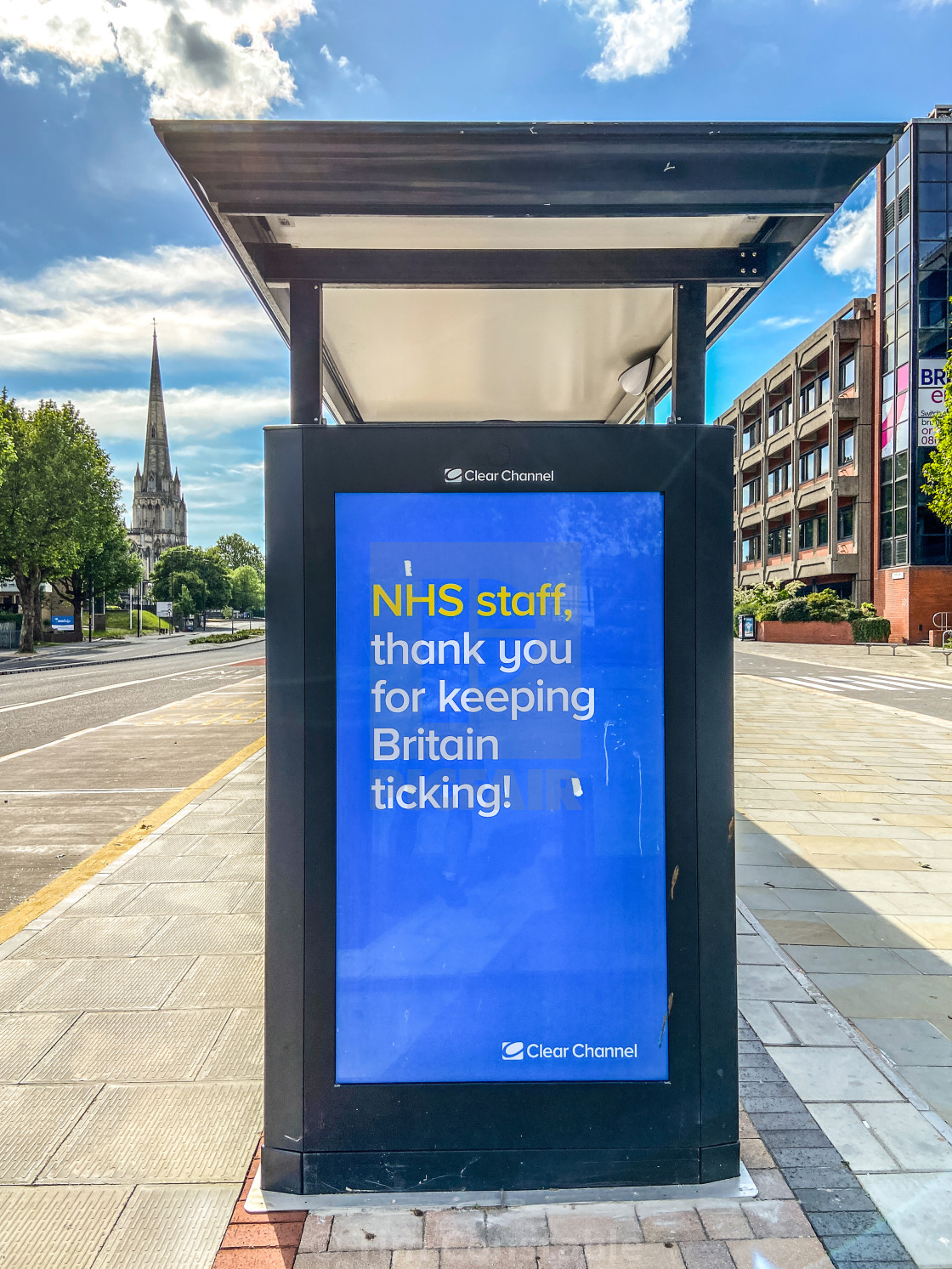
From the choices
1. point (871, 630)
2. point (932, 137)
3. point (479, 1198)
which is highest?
point (932, 137)

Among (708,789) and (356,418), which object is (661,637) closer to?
(708,789)

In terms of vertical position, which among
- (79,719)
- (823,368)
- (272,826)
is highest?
(823,368)

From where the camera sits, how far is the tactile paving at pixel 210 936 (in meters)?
4.12

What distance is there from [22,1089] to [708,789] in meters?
2.81

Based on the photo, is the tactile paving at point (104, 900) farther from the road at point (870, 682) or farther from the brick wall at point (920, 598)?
the brick wall at point (920, 598)

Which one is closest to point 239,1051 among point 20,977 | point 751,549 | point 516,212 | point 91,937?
point 20,977

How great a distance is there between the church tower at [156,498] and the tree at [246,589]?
13.7 meters

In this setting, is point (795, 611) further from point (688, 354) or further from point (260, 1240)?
point (260, 1240)

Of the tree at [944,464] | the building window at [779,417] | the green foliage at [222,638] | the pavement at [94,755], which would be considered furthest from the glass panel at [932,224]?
the green foliage at [222,638]

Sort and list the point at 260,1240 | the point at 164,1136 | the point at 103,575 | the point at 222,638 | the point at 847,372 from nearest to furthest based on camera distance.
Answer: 1. the point at 260,1240
2. the point at 164,1136
3. the point at 847,372
4. the point at 103,575
5. the point at 222,638

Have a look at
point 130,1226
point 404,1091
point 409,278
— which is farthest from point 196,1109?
point 409,278

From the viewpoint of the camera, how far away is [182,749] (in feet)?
34.8

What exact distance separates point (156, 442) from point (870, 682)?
137m

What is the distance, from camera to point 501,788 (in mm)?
2348
